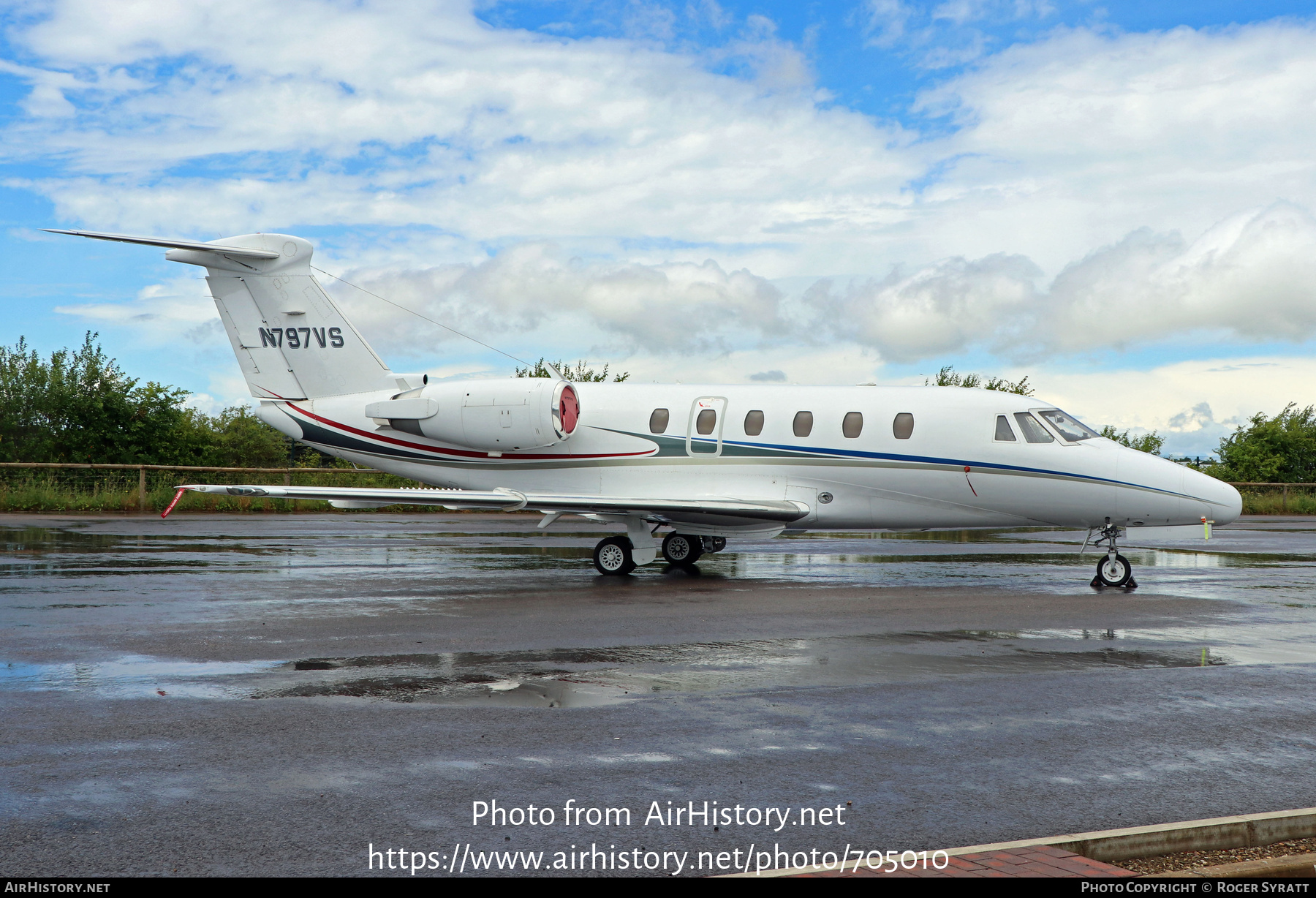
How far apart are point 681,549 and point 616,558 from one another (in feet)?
6.66

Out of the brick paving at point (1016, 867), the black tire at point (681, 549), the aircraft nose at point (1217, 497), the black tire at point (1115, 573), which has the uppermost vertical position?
the aircraft nose at point (1217, 497)

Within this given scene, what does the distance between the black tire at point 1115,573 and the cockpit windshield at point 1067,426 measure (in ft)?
5.90

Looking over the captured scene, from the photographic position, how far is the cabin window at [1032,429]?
613 inches

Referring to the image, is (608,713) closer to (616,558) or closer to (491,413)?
(616,558)

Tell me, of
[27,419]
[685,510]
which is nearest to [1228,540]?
[685,510]

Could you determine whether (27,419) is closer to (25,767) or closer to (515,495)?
(515,495)

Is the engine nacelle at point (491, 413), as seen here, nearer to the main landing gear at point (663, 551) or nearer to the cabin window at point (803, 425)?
the main landing gear at point (663, 551)

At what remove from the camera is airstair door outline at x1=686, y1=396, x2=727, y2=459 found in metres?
17.0

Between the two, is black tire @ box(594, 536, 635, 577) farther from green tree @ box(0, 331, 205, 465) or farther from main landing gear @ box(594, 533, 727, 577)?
green tree @ box(0, 331, 205, 465)

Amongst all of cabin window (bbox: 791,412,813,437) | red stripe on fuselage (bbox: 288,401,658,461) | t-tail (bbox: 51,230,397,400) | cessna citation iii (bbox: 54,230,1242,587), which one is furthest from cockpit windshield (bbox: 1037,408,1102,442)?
t-tail (bbox: 51,230,397,400)

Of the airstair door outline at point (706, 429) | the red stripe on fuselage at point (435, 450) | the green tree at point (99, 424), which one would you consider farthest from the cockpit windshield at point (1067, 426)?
the green tree at point (99, 424)

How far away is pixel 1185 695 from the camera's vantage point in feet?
25.2

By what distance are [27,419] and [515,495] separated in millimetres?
34948

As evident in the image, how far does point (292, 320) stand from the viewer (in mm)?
18578
